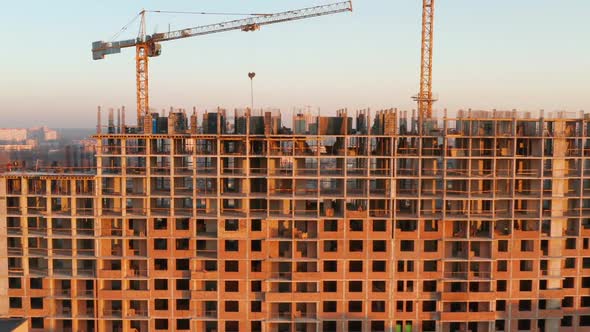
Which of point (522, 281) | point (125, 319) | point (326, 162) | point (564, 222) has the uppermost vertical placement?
point (326, 162)

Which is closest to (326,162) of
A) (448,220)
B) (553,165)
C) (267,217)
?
(267,217)

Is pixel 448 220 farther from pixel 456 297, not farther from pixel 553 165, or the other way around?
pixel 553 165

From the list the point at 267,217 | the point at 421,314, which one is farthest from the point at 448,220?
the point at 267,217

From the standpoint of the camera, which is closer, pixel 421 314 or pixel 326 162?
pixel 421 314

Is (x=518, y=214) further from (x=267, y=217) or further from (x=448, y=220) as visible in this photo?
(x=267, y=217)

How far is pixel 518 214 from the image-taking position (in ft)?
158

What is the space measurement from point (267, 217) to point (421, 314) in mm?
16175

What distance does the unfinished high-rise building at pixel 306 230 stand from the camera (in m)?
46.8

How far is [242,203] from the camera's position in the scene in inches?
1855

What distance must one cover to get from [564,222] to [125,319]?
40.2m

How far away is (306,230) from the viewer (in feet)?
158

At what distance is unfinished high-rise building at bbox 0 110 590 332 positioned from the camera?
154 ft

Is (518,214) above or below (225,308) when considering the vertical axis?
above

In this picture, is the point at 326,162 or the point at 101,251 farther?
the point at 326,162
